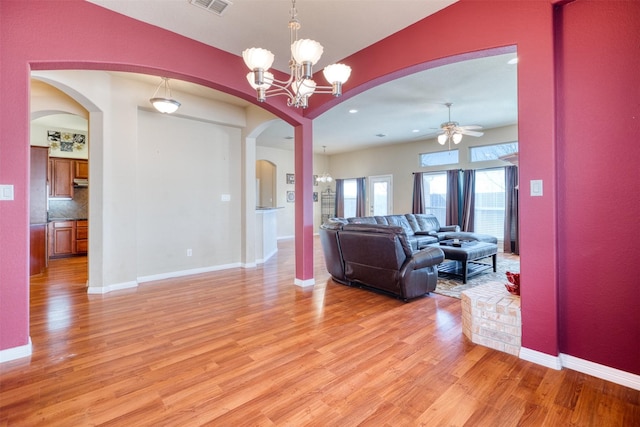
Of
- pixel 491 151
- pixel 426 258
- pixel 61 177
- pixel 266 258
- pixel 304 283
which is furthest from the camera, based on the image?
pixel 491 151

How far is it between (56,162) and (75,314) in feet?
17.0

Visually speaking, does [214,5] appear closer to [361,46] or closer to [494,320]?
[361,46]

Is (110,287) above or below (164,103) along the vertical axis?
below

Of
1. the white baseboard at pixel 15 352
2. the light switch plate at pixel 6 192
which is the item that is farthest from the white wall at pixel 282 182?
the white baseboard at pixel 15 352

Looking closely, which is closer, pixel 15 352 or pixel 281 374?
pixel 281 374

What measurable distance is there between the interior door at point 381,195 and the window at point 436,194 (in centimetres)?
114

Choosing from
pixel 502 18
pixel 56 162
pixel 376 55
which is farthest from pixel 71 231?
pixel 502 18

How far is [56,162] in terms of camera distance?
6.46m

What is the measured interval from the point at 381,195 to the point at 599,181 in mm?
7689

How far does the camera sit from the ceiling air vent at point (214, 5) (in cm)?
245

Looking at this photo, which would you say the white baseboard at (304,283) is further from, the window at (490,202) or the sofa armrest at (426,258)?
the window at (490,202)

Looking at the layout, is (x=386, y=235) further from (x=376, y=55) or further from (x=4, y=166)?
(x=4, y=166)

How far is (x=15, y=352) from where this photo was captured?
2207mm

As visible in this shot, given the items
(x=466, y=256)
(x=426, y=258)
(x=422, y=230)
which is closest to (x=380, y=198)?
(x=422, y=230)
